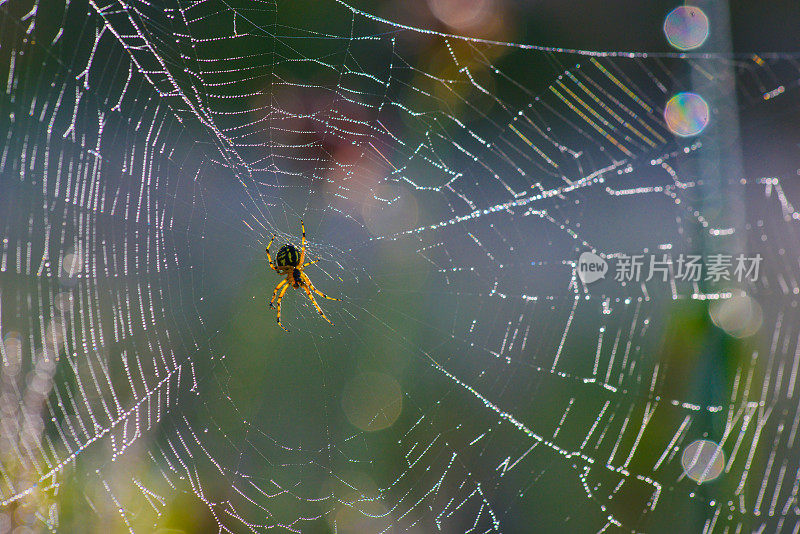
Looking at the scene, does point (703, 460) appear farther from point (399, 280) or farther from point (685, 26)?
point (685, 26)

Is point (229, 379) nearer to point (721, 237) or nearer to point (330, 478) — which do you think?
point (330, 478)

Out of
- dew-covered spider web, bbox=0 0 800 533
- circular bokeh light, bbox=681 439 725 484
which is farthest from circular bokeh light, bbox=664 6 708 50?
circular bokeh light, bbox=681 439 725 484

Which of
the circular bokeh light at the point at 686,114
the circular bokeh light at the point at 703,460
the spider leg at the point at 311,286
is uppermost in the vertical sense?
the circular bokeh light at the point at 686,114

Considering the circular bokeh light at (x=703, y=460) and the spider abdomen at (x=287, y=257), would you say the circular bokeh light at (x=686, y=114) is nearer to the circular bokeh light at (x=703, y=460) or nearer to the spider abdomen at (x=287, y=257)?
the circular bokeh light at (x=703, y=460)

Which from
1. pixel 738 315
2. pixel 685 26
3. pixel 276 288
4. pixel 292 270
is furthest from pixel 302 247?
pixel 685 26

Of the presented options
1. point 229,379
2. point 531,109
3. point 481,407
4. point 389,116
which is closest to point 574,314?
point 481,407

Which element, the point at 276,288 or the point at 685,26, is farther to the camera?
the point at 685,26

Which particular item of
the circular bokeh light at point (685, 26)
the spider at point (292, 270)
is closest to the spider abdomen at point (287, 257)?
the spider at point (292, 270)
